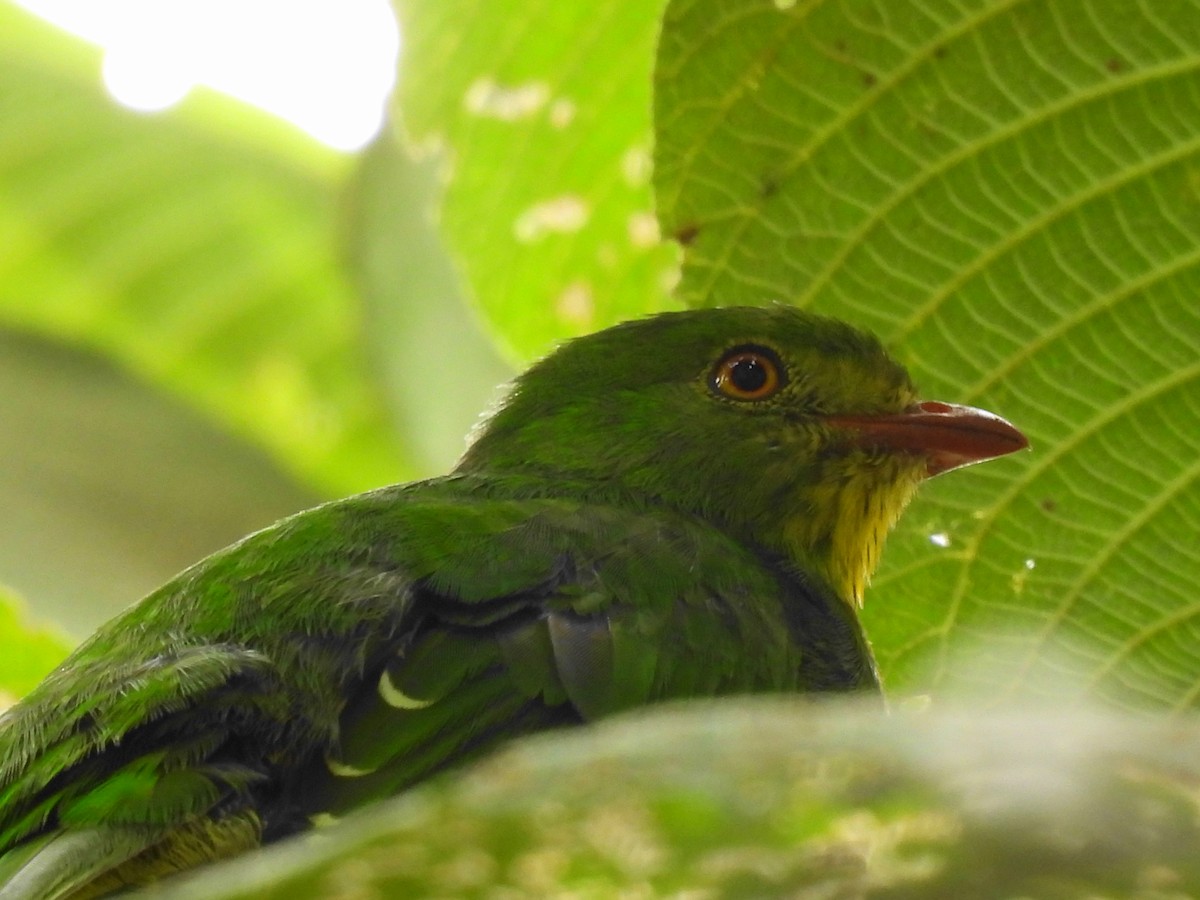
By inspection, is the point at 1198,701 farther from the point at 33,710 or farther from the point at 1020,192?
the point at 33,710

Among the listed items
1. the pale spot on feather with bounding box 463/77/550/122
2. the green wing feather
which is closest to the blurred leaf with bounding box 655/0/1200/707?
the green wing feather

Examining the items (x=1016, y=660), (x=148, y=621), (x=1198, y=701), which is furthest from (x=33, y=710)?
(x=1198, y=701)

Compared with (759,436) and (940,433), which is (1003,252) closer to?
(940,433)

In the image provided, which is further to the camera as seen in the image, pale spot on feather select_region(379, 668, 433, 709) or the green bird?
pale spot on feather select_region(379, 668, 433, 709)

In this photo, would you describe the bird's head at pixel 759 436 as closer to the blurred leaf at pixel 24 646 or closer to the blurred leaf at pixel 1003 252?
the blurred leaf at pixel 1003 252

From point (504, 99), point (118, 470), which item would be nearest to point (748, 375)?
point (504, 99)

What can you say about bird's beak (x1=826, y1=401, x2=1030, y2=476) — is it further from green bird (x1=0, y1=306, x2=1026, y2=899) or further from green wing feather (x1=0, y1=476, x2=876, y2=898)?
green wing feather (x1=0, y1=476, x2=876, y2=898)
